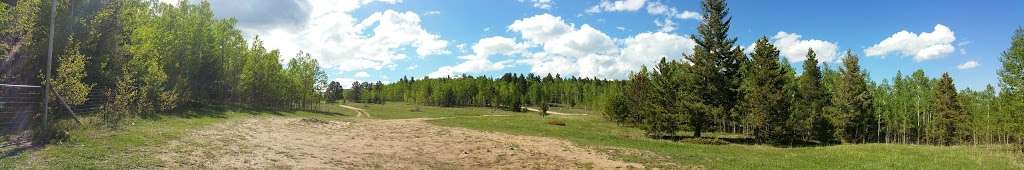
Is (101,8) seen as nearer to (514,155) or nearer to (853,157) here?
(514,155)

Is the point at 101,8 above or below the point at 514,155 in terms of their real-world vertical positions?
above

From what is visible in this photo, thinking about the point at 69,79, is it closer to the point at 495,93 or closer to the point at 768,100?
the point at 768,100

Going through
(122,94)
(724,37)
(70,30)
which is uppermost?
(724,37)

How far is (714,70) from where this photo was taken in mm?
44188

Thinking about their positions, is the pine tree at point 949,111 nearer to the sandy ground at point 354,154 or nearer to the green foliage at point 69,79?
the sandy ground at point 354,154

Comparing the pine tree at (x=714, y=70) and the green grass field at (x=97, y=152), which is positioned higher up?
the pine tree at (x=714, y=70)

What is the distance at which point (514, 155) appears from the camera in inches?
1003

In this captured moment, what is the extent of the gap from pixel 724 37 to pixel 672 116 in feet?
27.8

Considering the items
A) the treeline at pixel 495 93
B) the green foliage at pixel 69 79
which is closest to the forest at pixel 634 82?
the green foliage at pixel 69 79

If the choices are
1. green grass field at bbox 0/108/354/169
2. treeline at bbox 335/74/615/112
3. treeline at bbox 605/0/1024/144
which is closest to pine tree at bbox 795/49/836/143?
treeline at bbox 605/0/1024/144

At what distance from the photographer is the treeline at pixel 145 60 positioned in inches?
770

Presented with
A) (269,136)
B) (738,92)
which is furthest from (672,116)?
(269,136)

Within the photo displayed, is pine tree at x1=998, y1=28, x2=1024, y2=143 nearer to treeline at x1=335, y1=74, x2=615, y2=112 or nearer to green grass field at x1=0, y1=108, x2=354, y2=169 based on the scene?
green grass field at x1=0, y1=108, x2=354, y2=169

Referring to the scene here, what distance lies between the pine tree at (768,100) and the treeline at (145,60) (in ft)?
118
